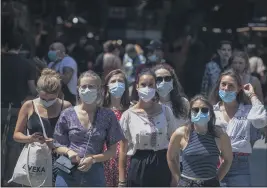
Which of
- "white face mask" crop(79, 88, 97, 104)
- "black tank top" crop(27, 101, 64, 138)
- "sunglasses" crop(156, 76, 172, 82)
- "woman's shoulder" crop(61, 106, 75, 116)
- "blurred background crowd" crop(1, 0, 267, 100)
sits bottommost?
"black tank top" crop(27, 101, 64, 138)

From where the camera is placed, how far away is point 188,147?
6371mm

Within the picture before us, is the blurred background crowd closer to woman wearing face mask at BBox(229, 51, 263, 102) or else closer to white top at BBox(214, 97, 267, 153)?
woman wearing face mask at BBox(229, 51, 263, 102)

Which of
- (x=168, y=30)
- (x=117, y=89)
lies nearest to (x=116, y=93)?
(x=117, y=89)

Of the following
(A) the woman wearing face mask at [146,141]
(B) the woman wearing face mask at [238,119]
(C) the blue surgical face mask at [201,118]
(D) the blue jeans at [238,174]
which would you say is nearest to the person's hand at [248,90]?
(B) the woman wearing face mask at [238,119]

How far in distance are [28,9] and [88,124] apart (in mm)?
15762

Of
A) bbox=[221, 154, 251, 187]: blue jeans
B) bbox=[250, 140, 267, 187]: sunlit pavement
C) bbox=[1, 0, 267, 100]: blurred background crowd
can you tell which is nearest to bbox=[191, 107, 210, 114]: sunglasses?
bbox=[221, 154, 251, 187]: blue jeans

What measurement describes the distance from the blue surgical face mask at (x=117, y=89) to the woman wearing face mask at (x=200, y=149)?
1.29 metres

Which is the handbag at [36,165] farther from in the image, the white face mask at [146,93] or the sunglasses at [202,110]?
the sunglasses at [202,110]

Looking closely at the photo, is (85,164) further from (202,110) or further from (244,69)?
(244,69)

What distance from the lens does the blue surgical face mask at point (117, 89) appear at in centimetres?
774

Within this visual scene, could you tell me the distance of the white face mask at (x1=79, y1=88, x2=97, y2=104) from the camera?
21.7 feet

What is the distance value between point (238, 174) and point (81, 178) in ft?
5.16

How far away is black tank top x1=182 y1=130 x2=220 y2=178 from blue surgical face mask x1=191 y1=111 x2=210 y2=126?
4.5 inches

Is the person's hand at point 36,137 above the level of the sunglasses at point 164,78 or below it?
below
